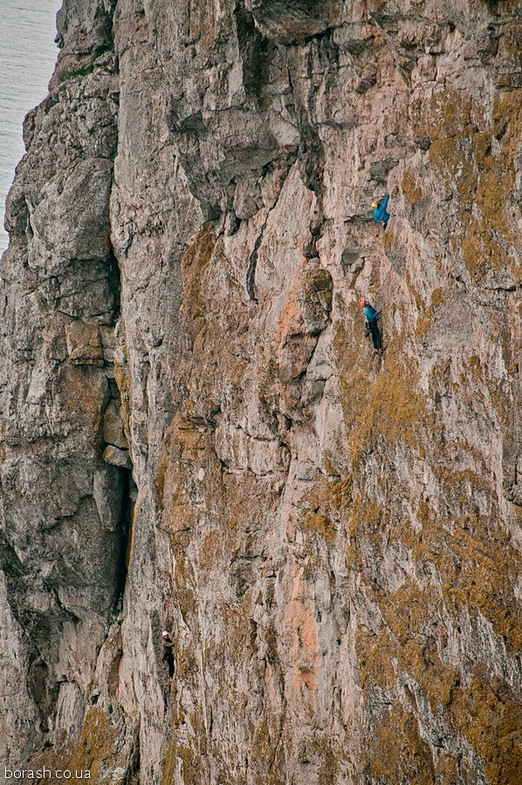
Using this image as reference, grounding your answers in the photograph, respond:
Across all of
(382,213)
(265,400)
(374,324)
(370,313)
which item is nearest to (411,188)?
(382,213)

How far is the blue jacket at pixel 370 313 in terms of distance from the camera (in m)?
25.0

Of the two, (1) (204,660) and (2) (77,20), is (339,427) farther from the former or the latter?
(2) (77,20)

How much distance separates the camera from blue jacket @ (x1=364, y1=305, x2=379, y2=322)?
2503cm

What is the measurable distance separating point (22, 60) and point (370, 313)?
49.5 m

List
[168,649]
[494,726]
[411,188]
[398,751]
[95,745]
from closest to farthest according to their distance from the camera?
[494,726] < [411,188] < [398,751] < [168,649] < [95,745]

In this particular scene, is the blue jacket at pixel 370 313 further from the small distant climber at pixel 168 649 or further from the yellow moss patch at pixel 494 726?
the small distant climber at pixel 168 649

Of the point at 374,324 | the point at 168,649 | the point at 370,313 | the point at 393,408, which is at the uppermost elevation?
the point at 370,313

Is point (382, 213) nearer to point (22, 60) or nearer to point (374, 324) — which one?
point (374, 324)

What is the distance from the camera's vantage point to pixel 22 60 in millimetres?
66812

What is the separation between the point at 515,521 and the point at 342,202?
9.99 metres

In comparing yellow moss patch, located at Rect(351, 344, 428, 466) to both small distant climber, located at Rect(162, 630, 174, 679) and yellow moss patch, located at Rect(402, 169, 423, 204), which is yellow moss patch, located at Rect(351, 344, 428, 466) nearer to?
yellow moss patch, located at Rect(402, 169, 423, 204)


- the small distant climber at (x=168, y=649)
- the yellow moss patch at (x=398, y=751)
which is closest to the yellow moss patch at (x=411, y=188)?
the yellow moss patch at (x=398, y=751)

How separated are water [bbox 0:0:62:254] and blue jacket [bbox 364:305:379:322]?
45.8 meters

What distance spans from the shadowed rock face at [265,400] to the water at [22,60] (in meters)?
22.1
